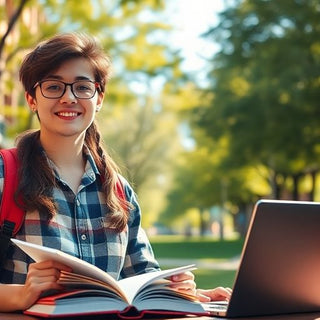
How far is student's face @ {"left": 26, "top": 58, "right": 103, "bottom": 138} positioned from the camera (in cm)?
235

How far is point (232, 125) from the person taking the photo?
23.3 m

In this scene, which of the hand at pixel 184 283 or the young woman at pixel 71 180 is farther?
the young woman at pixel 71 180

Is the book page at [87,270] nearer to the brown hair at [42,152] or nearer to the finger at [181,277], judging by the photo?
the finger at [181,277]

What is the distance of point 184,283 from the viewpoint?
220 cm

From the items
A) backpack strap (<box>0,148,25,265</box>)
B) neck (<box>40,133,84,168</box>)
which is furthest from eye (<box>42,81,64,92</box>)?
backpack strap (<box>0,148,25,265</box>)

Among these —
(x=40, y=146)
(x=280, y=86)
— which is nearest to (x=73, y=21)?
(x=280, y=86)

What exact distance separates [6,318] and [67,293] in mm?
156

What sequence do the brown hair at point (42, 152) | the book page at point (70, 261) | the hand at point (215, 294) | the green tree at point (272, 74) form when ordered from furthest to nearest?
1. the green tree at point (272, 74)
2. the hand at point (215, 294)
3. the brown hair at point (42, 152)
4. the book page at point (70, 261)

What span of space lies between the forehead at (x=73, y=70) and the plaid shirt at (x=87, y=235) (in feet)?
0.94

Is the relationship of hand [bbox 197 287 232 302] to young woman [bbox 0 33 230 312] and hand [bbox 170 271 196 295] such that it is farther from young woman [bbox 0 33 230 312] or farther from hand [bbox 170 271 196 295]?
hand [bbox 170 271 196 295]

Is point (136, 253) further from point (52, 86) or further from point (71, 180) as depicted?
point (52, 86)

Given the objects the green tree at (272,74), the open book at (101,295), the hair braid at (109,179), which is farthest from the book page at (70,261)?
the green tree at (272,74)

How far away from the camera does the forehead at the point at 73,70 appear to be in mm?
2338

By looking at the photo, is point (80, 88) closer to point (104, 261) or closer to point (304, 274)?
point (104, 261)
